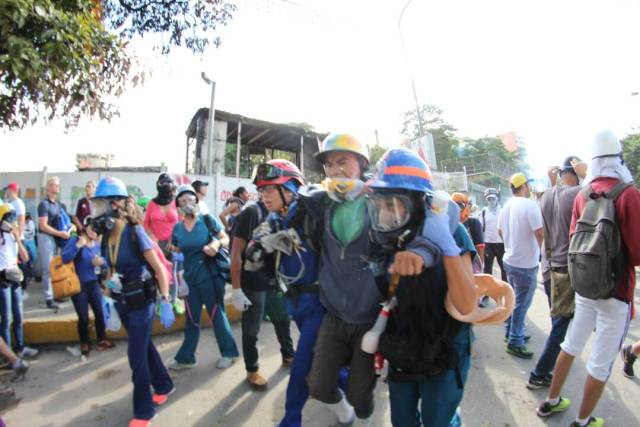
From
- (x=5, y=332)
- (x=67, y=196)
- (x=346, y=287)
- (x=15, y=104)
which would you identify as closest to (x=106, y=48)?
(x=15, y=104)

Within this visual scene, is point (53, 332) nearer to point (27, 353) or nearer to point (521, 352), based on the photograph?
point (27, 353)

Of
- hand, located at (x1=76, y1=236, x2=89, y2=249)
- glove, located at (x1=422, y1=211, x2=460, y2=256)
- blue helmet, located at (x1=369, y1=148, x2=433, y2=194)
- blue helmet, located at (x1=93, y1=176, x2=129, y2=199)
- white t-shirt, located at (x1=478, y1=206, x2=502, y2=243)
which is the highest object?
blue helmet, located at (x1=369, y1=148, x2=433, y2=194)

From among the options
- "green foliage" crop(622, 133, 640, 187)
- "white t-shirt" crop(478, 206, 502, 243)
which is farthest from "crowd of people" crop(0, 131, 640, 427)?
"green foliage" crop(622, 133, 640, 187)

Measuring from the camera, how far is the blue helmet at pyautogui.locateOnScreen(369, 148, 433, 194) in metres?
1.54

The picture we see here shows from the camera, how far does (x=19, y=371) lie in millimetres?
3498

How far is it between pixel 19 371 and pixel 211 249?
217 cm

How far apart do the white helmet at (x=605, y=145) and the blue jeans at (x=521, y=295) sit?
5.51ft

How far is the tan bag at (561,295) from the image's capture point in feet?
9.69

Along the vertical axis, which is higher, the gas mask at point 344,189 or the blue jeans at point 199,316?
the gas mask at point 344,189

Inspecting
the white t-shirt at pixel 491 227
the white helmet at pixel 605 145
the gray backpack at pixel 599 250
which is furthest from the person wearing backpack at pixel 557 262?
the white t-shirt at pixel 491 227

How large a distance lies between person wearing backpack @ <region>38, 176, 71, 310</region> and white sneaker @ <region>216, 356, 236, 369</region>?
344 centimetres

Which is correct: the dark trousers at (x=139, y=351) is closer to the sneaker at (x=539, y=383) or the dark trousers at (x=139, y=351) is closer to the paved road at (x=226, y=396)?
the paved road at (x=226, y=396)

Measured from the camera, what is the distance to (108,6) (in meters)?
5.29

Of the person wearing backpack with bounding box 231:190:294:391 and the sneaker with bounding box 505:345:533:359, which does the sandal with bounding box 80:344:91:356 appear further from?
the sneaker with bounding box 505:345:533:359
